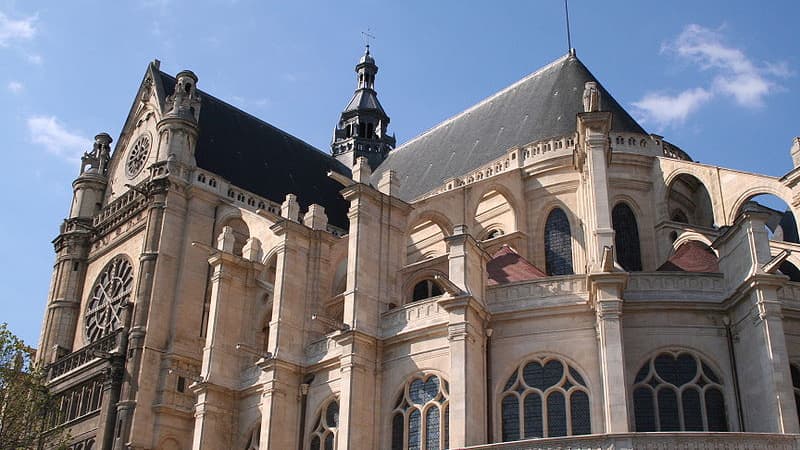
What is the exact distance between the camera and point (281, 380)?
75.6 feet

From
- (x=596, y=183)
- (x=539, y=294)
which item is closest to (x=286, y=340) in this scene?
(x=539, y=294)

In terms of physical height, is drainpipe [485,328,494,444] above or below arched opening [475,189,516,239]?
below

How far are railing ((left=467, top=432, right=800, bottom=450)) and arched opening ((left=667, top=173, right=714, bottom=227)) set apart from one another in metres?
11.7

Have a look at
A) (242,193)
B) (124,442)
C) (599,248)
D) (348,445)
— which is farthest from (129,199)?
(599,248)

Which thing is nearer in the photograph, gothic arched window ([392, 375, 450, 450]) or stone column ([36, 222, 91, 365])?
gothic arched window ([392, 375, 450, 450])

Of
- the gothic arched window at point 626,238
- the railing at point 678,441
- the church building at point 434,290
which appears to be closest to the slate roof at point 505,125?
the church building at point 434,290

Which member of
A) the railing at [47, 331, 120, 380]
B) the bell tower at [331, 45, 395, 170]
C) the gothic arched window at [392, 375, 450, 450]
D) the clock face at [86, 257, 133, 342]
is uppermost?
the bell tower at [331, 45, 395, 170]

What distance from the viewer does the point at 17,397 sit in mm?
22672

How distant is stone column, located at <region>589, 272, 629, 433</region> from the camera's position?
18281 millimetres

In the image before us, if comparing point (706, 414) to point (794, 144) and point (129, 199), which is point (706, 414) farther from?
point (129, 199)

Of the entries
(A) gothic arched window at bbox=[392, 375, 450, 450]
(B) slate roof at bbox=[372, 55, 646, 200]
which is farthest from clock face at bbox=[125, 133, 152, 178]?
(A) gothic arched window at bbox=[392, 375, 450, 450]

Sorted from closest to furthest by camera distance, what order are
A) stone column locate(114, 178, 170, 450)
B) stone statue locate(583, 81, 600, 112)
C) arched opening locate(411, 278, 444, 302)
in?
1. stone statue locate(583, 81, 600, 112)
2. arched opening locate(411, 278, 444, 302)
3. stone column locate(114, 178, 170, 450)

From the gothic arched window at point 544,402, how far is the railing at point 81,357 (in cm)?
1405

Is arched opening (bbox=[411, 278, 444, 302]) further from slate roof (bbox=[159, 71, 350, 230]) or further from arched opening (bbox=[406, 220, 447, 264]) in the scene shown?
slate roof (bbox=[159, 71, 350, 230])
